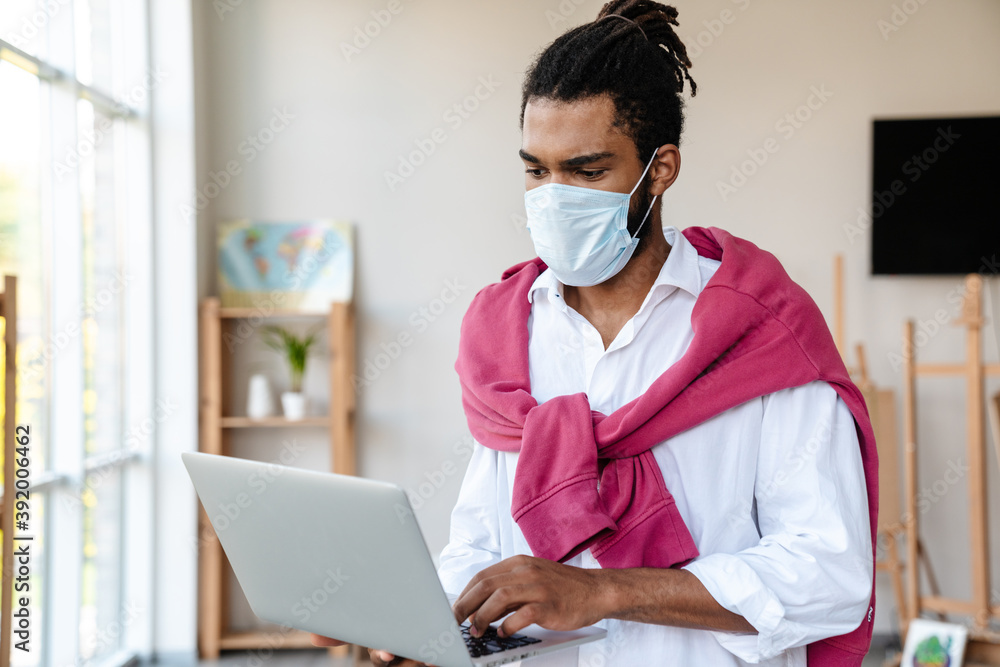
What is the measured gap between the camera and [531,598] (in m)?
0.93

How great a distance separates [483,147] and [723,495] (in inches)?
114

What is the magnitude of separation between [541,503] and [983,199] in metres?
3.31

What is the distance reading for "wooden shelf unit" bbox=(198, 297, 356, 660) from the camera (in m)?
3.61

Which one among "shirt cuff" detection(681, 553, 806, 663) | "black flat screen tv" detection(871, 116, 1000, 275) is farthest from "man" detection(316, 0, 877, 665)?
"black flat screen tv" detection(871, 116, 1000, 275)

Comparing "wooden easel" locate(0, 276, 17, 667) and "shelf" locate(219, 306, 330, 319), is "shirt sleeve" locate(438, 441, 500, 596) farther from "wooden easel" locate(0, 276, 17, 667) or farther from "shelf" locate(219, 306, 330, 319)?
"shelf" locate(219, 306, 330, 319)

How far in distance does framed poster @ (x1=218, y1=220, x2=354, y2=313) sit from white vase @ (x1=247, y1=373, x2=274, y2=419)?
1.20 ft

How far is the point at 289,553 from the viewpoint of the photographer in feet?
3.19

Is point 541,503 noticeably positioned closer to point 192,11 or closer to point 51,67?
point 51,67

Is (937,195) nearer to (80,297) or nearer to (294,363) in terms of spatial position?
(294,363)

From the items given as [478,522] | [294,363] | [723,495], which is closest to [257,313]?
[294,363]

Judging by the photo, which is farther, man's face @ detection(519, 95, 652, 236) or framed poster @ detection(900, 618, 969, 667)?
framed poster @ detection(900, 618, 969, 667)

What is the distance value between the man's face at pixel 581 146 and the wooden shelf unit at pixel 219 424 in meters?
2.51

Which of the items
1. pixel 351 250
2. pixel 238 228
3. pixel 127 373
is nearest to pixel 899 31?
pixel 351 250

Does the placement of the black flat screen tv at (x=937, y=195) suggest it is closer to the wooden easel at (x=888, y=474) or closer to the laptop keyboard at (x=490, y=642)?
the wooden easel at (x=888, y=474)
